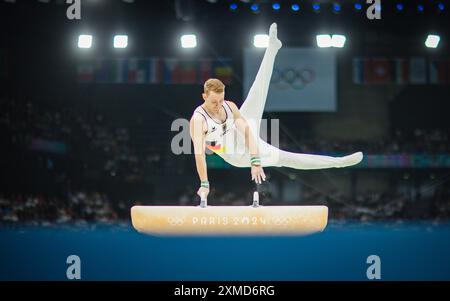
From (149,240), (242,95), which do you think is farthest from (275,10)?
A: (149,240)

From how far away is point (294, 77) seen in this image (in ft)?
35.0

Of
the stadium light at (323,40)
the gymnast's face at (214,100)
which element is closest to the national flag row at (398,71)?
the stadium light at (323,40)

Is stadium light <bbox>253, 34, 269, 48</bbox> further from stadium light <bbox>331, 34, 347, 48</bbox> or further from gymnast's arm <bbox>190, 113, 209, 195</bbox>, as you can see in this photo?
gymnast's arm <bbox>190, 113, 209, 195</bbox>

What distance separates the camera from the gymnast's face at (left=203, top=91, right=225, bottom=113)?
5559mm

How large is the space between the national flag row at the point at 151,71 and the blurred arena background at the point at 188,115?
0.03m

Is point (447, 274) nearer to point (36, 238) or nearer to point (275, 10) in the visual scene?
point (275, 10)

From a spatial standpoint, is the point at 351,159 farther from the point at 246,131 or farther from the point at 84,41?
Result: the point at 84,41

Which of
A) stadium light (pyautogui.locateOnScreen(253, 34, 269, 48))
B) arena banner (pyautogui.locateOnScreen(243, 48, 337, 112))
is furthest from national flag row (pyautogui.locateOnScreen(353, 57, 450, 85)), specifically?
stadium light (pyautogui.locateOnScreen(253, 34, 269, 48))

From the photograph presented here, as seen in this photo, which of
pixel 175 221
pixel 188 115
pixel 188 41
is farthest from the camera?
pixel 188 115

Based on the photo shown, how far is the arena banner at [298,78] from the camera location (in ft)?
34.2

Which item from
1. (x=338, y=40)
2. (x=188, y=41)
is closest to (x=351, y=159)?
(x=338, y=40)

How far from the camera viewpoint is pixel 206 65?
1084 centimetres

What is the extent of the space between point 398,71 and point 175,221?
7.93 metres

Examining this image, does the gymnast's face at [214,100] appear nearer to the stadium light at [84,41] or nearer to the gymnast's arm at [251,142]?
the gymnast's arm at [251,142]
